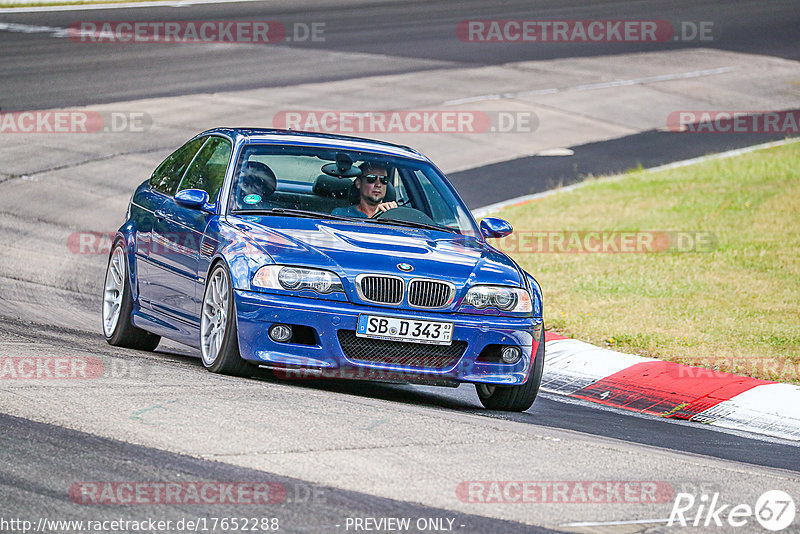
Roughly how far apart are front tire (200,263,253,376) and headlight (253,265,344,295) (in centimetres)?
22

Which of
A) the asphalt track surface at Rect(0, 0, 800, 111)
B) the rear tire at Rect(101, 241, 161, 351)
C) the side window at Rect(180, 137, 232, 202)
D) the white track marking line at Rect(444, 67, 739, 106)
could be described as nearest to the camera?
the side window at Rect(180, 137, 232, 202)

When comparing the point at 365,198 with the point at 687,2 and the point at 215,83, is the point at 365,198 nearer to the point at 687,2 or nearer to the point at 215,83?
the point at 215,83

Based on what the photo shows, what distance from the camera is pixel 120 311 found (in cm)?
936

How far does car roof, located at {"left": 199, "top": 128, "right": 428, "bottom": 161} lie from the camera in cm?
884

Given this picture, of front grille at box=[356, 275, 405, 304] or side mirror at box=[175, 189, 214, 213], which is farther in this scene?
side mirror at box=[175, 189, 214, 213]

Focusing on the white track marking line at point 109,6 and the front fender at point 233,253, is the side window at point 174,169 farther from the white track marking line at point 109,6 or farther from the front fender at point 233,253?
the white track marking line at point 109,6

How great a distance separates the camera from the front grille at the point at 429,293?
7.52 metres

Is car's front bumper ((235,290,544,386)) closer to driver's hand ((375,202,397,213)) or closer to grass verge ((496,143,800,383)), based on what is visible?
driver's hand ((375,202,397,213))

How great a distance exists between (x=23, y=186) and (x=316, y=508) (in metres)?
12.3

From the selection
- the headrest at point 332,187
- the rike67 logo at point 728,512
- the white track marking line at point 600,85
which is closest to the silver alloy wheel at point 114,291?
the headrest at point 332,187

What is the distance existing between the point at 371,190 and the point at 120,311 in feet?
6.74

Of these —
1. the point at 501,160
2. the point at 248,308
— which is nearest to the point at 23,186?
the point at 501,160

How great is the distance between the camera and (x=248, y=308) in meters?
7.38

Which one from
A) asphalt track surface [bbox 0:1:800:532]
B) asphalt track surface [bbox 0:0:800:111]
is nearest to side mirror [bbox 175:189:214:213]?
asphalt track surface [bbox 0:1:800:532]
